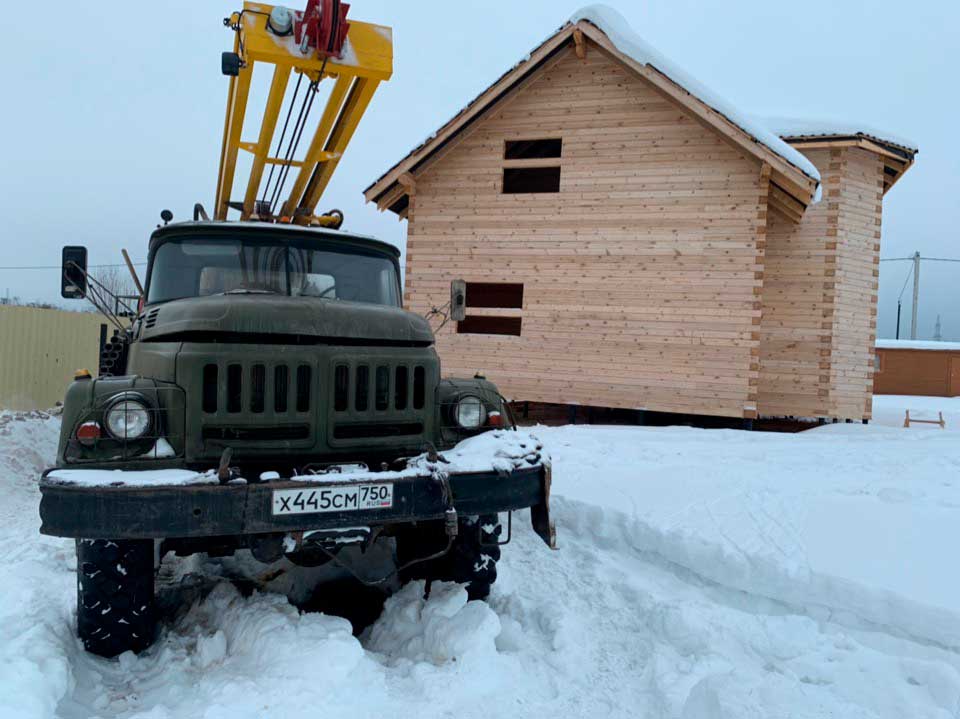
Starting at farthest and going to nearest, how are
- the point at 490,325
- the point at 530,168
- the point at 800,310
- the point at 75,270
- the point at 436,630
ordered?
the point at 490,325 < the point at 530,168 < the point at 800,310 < the point at 75,270 < the point at 436,630

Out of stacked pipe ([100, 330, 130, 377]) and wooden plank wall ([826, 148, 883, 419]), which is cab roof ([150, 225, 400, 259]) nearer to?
stacked pipe ([100, 330, 130, 377])

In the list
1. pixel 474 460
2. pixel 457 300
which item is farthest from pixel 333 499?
pixel 457 300

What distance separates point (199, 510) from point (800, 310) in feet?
44.0

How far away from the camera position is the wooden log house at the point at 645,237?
474 inches

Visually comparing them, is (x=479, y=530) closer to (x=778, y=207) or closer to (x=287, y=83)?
(x=287, y=83)

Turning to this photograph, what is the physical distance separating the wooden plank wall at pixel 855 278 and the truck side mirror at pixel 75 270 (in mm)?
13159

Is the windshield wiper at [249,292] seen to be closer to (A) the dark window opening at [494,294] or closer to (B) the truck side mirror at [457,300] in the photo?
(B) the truck side mirror at [457,300]

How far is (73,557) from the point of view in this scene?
485cm

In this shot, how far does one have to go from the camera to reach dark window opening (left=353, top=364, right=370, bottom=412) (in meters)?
3.77

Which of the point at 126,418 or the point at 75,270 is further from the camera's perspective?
the point at 75,270

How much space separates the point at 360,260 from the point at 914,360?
3099 cm

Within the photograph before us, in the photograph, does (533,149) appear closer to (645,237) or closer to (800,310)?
(645,237)

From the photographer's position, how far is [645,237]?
12.6 metres

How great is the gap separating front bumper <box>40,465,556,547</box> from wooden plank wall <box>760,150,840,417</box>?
1218cm
